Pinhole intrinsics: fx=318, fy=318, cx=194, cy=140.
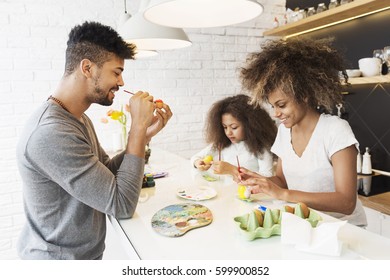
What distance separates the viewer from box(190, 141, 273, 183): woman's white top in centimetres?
192

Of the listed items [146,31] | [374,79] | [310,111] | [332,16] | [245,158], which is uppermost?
[332,16]

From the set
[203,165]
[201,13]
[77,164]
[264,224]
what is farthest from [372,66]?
[77,164]

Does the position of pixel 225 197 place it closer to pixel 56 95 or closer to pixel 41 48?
pixel 56 95

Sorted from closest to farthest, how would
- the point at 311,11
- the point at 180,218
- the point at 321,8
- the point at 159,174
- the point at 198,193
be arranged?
1. the point at 180,218
2. the point at 198,193
3. the point at 159,174
4. the point at 321,8
5. the point at 311,11

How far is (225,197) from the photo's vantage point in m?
1.27

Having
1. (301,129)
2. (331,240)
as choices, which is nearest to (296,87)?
(301,129)

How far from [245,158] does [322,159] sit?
0.75 m

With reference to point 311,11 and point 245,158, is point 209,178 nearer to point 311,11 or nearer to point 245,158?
point 245,158

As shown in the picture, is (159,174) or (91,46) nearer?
(91,46)

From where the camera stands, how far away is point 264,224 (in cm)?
90

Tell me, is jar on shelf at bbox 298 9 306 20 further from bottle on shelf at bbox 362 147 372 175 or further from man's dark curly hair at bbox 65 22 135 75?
man's dark curly hair at bbox 65 22 135 75

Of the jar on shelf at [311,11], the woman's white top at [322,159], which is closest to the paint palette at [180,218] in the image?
the woman's white top at [322,159]

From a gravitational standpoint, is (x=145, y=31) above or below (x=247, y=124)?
above

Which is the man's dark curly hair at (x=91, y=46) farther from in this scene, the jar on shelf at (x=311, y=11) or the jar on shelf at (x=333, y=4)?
the jar on shelf at (x=311, y=11)
